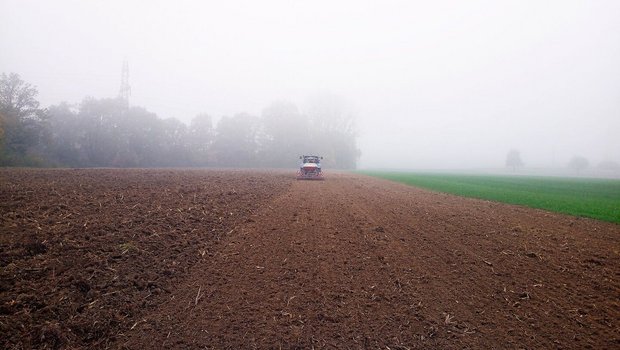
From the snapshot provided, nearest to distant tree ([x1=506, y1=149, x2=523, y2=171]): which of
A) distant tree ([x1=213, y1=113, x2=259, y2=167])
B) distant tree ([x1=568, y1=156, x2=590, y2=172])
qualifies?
distant tree ([x1=568, y1=156, x2=590, y2=172])

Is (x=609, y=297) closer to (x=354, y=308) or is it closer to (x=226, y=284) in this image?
(x=354, y=308)

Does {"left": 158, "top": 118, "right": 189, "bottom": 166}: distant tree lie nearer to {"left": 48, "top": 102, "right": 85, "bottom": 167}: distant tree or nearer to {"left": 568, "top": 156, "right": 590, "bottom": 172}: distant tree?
{"left": 48, "top": 102, "right": 85, "bottom": 167}: distant tree

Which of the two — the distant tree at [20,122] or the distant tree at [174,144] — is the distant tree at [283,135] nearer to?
the distant tree at [174,144]

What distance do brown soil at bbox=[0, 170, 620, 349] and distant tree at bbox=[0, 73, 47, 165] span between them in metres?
40.8

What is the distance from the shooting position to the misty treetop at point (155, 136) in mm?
42719

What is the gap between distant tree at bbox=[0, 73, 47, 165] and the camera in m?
39.2

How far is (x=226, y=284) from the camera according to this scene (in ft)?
19.4

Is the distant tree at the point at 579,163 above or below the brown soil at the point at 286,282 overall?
above

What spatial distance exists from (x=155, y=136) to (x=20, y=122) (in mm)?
24096

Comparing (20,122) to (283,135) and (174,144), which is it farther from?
(283,135)

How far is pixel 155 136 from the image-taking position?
64.6 meters

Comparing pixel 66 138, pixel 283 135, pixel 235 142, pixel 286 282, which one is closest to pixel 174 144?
pixel 235 142

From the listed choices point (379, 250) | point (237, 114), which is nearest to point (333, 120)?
point (237, 114)

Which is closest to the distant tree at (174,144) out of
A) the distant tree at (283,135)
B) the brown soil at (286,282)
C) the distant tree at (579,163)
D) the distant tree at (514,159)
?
the distant tree at (283,135)
